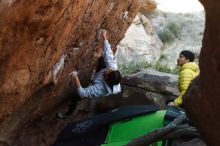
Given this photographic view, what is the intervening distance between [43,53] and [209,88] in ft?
9.19

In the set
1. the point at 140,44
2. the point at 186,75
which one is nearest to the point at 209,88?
the point at 186,75

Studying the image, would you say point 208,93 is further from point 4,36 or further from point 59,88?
point 59,88

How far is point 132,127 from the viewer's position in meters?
6.68

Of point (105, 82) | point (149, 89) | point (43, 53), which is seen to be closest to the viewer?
point (43, 53)

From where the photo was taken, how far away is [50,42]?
6227 mm

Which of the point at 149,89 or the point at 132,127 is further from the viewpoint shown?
the point at 149,89

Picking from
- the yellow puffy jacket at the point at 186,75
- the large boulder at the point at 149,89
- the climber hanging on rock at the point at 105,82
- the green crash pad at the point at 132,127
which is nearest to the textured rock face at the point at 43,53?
the climber hanging on rock at the point at 105,82

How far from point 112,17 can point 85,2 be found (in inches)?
115

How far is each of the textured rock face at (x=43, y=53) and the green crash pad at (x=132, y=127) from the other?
4.54ft

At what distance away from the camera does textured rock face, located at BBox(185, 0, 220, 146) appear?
395 centimetres

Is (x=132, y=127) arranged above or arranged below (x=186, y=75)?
below

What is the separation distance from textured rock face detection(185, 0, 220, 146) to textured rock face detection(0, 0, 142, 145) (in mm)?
2031

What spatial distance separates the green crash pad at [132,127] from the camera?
6.54m

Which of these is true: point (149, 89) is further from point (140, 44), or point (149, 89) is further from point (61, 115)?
point (140, 44)
